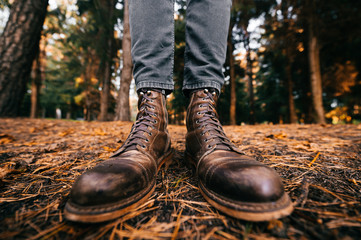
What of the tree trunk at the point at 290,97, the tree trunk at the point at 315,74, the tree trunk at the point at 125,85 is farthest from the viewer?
the tree trunk at the point at 290,97

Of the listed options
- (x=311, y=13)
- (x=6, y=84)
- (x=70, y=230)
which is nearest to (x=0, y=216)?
(x=70, y=230)

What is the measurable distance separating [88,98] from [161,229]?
1369 cm

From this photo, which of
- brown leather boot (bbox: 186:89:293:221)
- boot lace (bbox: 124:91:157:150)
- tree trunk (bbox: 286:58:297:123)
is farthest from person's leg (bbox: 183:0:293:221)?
tree trunk (bbox: 286:58:297:123)

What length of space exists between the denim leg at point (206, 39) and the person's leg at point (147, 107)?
15 centimetres

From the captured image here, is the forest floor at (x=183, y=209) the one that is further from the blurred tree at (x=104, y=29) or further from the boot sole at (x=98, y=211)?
the blurred tree at (x=104, y=29)

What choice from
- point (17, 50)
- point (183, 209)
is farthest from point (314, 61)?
point (17, 50)

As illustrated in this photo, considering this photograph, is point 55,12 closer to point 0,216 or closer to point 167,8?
point 167,8

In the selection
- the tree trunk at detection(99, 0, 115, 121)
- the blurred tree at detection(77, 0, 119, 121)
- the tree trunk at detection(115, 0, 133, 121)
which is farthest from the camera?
the tree trunk at detection(99, 0, 115, 121)

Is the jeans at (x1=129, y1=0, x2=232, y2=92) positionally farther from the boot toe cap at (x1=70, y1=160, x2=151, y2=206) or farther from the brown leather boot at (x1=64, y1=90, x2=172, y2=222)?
the boot toe cap at (x1=70, y1=160, x2=151, y2=206)

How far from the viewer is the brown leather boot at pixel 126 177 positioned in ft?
1.65

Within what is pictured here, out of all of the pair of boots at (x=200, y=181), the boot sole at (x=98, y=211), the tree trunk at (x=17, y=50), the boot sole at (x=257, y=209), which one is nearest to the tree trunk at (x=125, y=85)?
the tree trunk at (x=17, y=50)

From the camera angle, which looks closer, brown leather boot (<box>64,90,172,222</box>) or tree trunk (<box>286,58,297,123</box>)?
brown leather boot (<box>64,90,172,222</box>)

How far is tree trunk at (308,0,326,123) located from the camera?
4977 millimetres

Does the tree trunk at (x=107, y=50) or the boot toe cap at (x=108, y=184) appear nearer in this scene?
the boot toe cap at (x=108, y=184)
